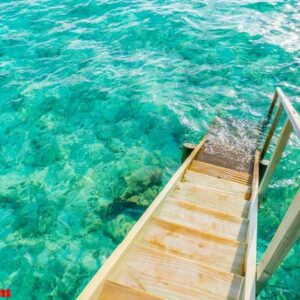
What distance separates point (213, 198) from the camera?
4691 mm

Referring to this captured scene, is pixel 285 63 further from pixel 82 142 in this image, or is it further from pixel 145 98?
pixel 82 142

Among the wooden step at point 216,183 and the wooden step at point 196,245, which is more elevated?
the wooden step at point 196,245

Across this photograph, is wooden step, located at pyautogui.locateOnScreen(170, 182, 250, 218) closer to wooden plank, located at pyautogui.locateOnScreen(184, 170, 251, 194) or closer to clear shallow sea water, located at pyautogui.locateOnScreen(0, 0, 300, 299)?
wooden plank, located at pyautogui.locateOnScreen(184, 170, 251, 194)

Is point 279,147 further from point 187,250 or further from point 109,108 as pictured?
point 109,108

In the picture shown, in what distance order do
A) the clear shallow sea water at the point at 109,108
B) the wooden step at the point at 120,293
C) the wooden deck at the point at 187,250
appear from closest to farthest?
the wooden step at the point at 120,293 → the wooden deck at the point at 187,250 → the clear shallow sea water at the point at 109,108

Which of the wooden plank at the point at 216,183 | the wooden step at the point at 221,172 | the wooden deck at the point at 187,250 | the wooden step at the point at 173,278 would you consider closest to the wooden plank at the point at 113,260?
the wooden deck at the point at 187,250

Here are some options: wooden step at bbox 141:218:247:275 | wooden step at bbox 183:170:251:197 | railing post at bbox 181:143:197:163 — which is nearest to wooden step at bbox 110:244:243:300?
wooden step at bbox 141:218:247:275

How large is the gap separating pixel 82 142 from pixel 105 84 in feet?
8.61

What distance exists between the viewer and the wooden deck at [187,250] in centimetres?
270

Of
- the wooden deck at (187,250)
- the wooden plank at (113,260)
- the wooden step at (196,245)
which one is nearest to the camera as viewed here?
the wooden plank at (113,260)

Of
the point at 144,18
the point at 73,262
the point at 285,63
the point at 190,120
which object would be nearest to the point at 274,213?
the point at 190,120

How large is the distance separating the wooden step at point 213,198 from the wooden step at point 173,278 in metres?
1.63

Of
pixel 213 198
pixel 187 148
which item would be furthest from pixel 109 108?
pixel 213 198

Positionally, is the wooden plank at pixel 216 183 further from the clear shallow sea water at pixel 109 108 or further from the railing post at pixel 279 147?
the clear shallow sea water at pixel 109 108
